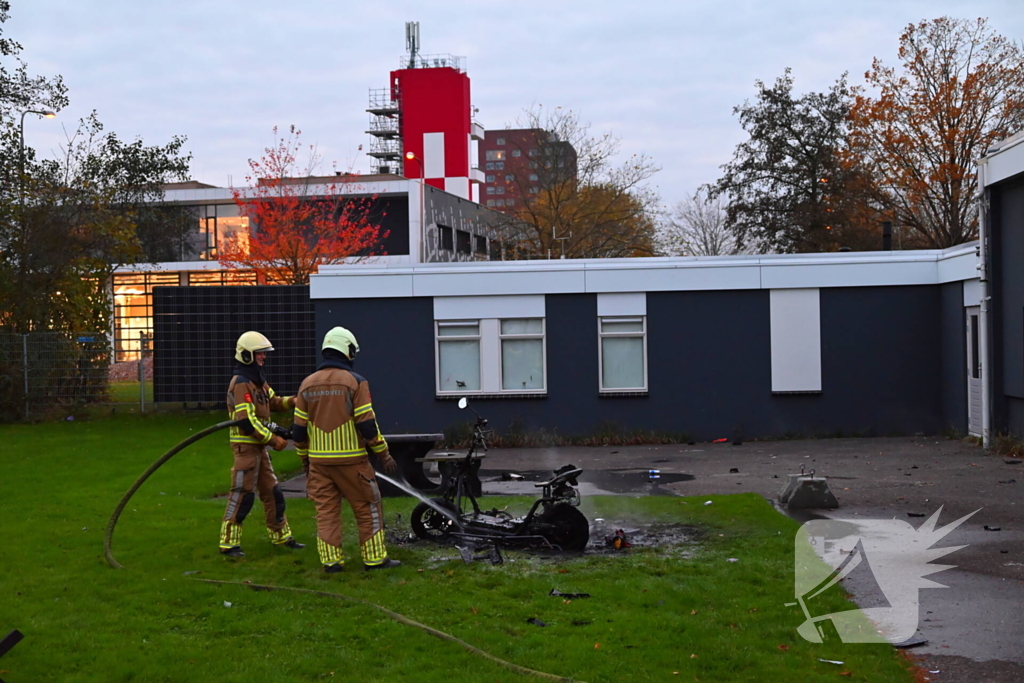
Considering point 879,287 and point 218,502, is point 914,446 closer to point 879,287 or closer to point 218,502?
point 879,287

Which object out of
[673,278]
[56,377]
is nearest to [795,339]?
[673,278]

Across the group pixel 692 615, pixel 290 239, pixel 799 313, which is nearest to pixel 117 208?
pixel 290 239

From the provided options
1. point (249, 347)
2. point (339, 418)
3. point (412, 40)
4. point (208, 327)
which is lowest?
point (339, 418)

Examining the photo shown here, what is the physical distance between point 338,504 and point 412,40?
72.1 m

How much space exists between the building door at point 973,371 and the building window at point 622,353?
601 centimetres

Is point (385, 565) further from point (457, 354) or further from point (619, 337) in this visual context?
point (619, 337)

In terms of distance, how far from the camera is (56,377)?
26.5 meters

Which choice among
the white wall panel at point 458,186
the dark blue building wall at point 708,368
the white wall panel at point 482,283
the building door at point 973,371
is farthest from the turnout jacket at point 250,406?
the white wall panel at point 458,186

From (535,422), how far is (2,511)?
1082 centimetres

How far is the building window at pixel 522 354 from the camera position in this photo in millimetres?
21375

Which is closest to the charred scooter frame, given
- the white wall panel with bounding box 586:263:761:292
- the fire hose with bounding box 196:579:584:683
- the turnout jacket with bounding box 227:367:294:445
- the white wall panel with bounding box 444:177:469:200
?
the turnout jacket with bounding box 227:367:294:445

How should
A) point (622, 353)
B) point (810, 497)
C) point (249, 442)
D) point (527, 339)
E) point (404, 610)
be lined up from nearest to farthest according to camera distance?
point (404, 610) → point (249, 442) → point (810, 497) → point (622, 353) → point (527, 339)

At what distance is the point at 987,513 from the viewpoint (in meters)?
11.3

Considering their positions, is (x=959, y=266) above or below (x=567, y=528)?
above
